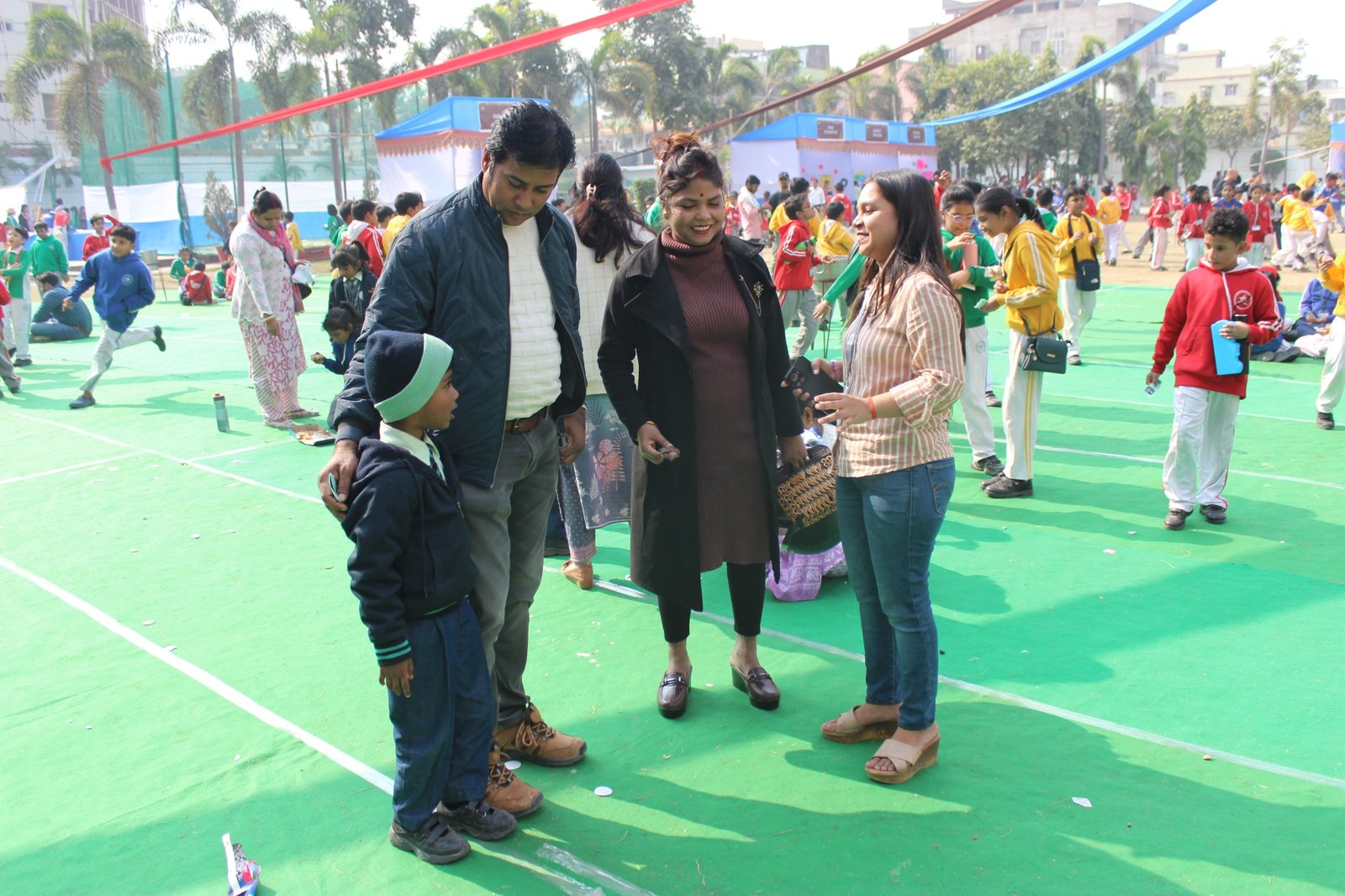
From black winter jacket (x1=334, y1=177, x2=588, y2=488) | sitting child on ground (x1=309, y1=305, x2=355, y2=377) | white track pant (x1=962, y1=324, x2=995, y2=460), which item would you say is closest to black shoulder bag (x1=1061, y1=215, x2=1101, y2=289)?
white track pant (x1=962, y1=324, x2=995, y2=460)

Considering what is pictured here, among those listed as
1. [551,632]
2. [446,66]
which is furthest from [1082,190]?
[551,632]

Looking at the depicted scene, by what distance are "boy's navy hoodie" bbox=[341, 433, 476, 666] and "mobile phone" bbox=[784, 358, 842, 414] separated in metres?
1.38

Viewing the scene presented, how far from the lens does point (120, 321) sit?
10.1 meters

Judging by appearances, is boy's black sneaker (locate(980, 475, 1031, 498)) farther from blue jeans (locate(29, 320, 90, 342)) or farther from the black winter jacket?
blue jeans (locate(29, 320, 90, 342))

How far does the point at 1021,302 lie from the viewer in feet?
20.2

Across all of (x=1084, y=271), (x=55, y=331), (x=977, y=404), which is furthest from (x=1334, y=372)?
(x=55, y=331)

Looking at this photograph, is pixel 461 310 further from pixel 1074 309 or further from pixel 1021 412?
pixel 1074 309

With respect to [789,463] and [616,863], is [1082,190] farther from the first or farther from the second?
[616,863]

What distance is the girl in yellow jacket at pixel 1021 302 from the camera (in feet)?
20.3

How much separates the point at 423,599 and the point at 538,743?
0.98m

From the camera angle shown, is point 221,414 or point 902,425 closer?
point 902,425

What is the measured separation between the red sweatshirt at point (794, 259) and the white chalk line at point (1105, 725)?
727 centimetres

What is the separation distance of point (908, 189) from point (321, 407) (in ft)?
26.3

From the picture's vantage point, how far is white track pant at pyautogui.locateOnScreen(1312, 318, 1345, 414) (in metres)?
7.63
